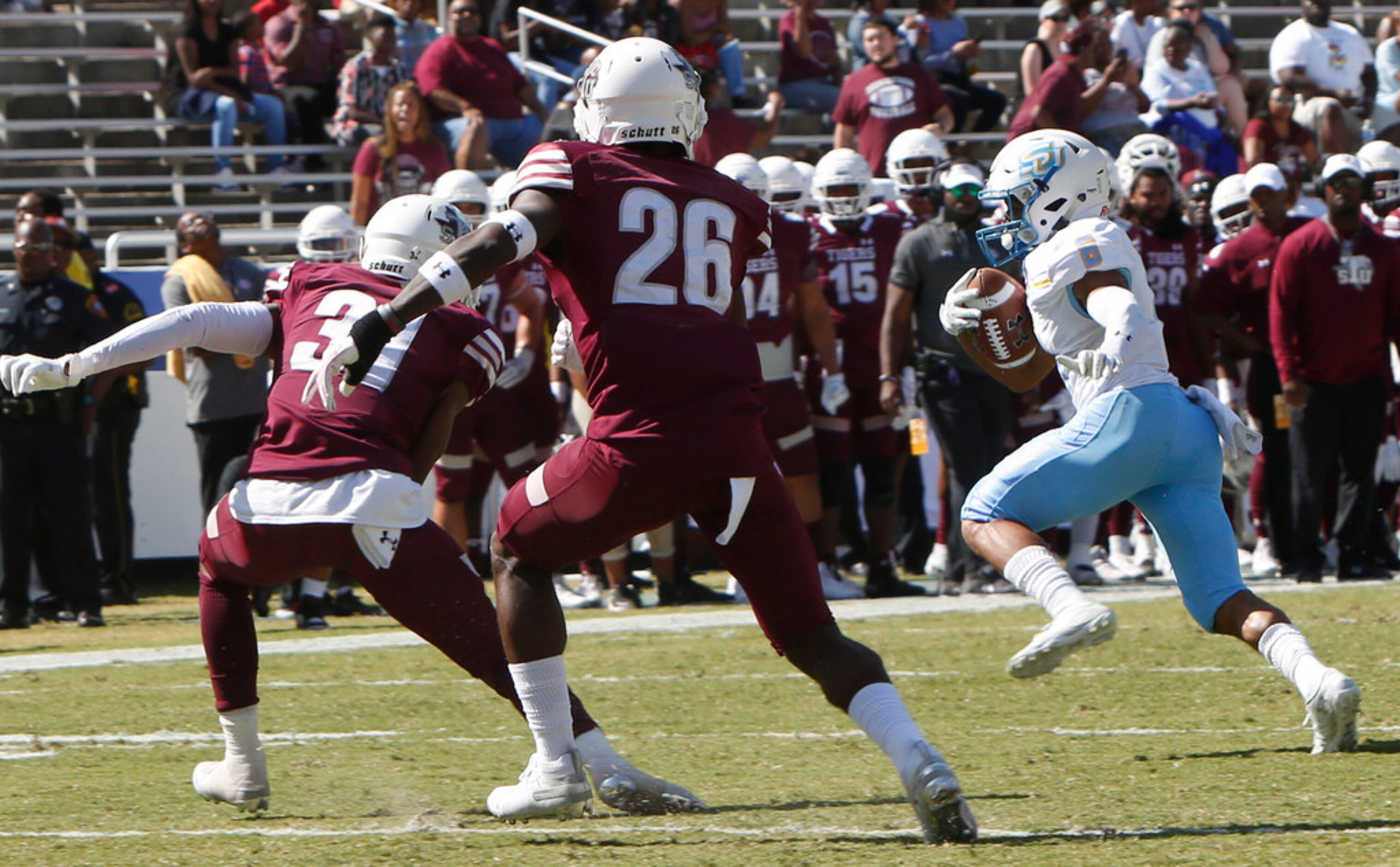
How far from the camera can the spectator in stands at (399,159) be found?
11.8m

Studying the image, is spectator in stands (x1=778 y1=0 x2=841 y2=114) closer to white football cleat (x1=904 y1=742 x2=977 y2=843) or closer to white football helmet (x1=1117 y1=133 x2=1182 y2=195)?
white football helmet (x1=1117 y1=133 x2=1182 y2=195)

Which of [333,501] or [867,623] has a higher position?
[333,501]

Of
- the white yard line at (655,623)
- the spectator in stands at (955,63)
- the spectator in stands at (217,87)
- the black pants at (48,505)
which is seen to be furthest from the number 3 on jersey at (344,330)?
the spectator in stands at (955,63)

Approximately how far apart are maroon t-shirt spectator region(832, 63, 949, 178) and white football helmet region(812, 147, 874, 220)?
249cm

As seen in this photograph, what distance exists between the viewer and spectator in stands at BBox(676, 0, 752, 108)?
1357 cm

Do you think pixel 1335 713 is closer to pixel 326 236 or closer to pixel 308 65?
pixel 326 236

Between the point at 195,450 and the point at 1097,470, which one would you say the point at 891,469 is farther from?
the point at 1097,470

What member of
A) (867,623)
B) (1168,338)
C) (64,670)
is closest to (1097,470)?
(867,623)

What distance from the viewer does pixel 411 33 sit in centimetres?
1392

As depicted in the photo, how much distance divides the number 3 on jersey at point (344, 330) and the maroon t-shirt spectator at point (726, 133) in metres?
7.62

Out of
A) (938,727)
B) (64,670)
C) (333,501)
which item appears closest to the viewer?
(333,501)

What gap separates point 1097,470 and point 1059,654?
607mm

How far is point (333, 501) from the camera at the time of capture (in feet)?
15.2

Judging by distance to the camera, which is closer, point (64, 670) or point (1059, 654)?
point (1059, 654)
